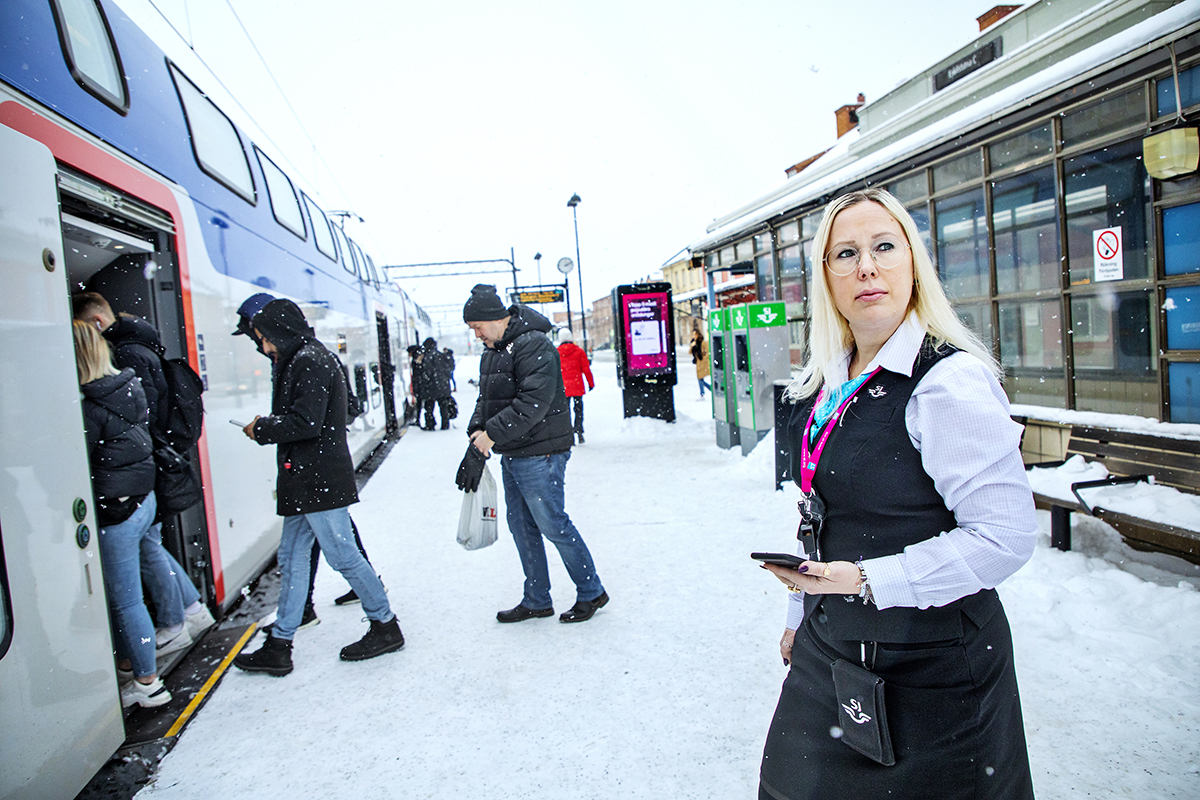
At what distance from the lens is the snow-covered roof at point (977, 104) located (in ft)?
13.1

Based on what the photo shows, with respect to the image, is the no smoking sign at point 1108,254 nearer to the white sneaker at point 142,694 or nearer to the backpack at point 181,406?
the backpack at point 181,406

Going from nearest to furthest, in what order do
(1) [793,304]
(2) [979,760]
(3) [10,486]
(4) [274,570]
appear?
1. (2) [979,760]
2. (3) [10,486]
3. (4) [274,570]
4. (1) [793,304]

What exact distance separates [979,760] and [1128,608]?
2.79m

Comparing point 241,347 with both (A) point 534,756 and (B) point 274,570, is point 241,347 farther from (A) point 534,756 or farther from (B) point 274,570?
(A) point 534,756

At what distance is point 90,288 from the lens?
12.1 ft

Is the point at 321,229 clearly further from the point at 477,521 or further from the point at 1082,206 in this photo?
the point at 1082,206

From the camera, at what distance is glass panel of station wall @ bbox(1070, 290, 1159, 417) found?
4.66 meters

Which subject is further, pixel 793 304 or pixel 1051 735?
pixel 793 304

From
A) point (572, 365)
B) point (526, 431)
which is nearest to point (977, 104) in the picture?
point (526, 431)

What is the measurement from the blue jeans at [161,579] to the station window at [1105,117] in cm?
638

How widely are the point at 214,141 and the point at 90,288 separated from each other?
169 cm

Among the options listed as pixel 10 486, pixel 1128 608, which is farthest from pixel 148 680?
pixel 1128 608

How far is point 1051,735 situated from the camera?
249 cm

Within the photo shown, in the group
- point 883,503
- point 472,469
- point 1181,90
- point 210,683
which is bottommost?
point 210,683
